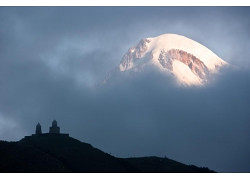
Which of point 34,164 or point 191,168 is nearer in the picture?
point 34,164

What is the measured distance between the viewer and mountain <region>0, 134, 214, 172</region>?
89000 millimetres

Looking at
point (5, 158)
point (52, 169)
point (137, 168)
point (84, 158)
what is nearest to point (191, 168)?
point (137, 168)

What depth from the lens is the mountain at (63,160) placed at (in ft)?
292

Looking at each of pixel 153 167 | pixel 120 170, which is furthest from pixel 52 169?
pixel 153 167

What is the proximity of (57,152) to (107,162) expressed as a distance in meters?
11.8

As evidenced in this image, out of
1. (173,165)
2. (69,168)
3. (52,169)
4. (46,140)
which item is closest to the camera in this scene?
(52,169)

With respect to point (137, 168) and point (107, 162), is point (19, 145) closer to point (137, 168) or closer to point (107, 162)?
point (107, 162)

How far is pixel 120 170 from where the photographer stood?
98.1 meters

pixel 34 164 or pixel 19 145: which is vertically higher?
pixel 19 145

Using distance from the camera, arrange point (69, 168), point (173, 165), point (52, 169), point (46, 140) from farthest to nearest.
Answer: point (46, 140) < point (173, 165) < point (69, 168) < point (52, 169)

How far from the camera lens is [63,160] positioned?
99.5 metres

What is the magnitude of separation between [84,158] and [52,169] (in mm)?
17799

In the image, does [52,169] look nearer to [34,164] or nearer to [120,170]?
[34,164]

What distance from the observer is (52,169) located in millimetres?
87938
